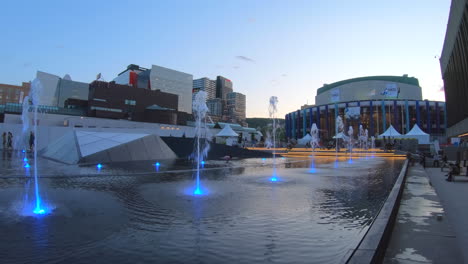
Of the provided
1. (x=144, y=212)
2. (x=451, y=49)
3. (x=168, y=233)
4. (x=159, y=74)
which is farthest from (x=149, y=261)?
(x=159, y=74)

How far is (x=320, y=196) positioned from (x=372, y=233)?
146 inches

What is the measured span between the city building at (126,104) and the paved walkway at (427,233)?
7770 centimetres

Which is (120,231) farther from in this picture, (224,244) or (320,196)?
(320,196)

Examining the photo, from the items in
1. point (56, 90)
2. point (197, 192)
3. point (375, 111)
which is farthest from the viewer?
point (56, 90)

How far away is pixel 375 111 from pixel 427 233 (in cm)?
7831

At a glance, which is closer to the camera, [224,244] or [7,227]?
[224,244]

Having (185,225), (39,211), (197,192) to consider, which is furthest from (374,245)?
A: (39,211)

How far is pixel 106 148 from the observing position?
1962 cm

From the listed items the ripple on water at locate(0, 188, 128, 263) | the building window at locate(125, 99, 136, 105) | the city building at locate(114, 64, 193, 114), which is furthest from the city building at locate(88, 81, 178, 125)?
the ripple on water at locate(0, 188, 128, 263)

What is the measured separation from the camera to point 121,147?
20.5 m

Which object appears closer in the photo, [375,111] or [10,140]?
[10,140]

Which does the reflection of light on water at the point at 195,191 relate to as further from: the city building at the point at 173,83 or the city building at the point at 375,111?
the city building at the point at 173,83

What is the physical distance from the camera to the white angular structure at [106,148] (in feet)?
61.0

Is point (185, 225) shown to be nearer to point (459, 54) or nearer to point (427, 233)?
point (427, 233)
